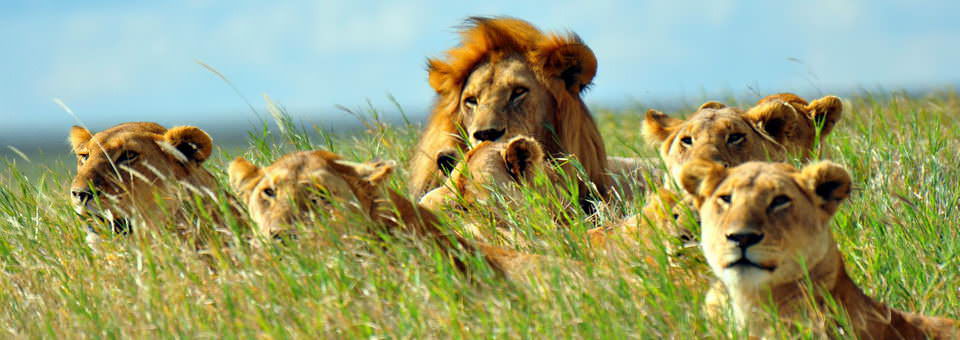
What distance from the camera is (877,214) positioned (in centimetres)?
488

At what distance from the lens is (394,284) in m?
3.88

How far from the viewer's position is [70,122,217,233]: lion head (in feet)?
15.9

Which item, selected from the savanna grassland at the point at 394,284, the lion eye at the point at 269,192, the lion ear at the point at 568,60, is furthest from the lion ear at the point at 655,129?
the lion eye at the point at 269,192

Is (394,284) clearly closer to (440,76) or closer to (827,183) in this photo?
(827,183)

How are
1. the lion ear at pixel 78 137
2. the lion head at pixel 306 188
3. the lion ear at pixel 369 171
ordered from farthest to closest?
the lion ear at pixel 78 137 → the lion ear at pixel 369 171 → the lion head at pixel 306 188

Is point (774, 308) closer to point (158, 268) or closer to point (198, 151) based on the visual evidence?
point (158, 268)

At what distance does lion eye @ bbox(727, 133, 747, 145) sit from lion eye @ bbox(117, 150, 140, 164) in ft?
8.14

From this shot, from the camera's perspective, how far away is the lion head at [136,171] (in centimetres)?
484

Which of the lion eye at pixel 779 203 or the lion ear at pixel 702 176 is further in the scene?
the lion ear at pixel 702 176

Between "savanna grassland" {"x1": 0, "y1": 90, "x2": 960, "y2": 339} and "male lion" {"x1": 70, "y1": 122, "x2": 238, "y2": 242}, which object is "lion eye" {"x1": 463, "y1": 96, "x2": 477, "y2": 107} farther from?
"male lion" {"x1": 70, "y1": 122, "x2": 238, "y2": 242}

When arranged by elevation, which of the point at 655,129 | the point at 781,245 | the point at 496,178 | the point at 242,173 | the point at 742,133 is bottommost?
the point at 496,178

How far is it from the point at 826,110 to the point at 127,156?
10.4 feet

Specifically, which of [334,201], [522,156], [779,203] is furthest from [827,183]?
[522,156]

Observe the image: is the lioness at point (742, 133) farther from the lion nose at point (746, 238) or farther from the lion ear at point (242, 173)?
the lion ear at point (242, 173)
